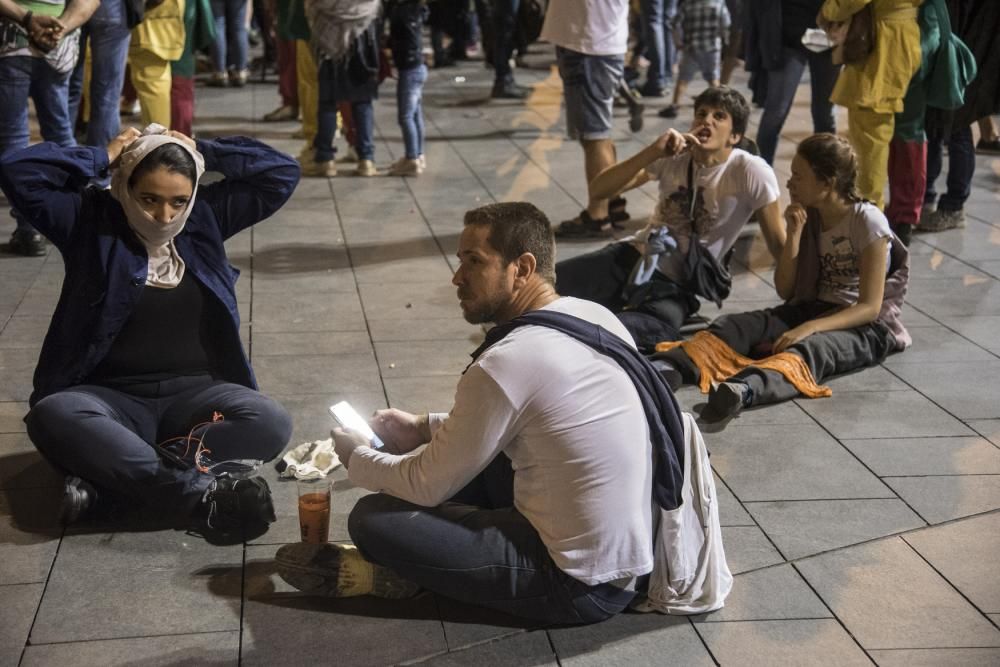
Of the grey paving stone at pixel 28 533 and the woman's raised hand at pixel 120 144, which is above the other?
the woman's raised hand at pixel 120 144

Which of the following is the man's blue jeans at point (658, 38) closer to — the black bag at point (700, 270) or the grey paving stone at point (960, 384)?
the black bag at point (700, 270)

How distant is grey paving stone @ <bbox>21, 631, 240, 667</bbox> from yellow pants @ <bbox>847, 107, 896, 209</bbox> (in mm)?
4683

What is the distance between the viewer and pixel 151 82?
7.89 meters

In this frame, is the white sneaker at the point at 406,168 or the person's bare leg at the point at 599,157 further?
the white sneaker at the point at 406,168

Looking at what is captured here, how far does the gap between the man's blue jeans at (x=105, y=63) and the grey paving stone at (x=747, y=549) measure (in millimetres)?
4273

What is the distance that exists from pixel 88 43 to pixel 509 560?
528 centimetres

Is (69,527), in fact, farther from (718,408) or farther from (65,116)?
(65,116)

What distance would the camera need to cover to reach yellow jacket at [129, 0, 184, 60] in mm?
7758

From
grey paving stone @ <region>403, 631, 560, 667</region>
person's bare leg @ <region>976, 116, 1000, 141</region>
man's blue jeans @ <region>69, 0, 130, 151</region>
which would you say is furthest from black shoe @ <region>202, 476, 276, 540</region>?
person's bare leg @ <region>976, 116, 1000, 141</region>

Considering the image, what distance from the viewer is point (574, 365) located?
322cm

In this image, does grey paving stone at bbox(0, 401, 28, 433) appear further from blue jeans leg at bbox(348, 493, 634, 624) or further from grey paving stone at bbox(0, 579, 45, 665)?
blue jeans leg at bbox(348, 493, 634, 624)

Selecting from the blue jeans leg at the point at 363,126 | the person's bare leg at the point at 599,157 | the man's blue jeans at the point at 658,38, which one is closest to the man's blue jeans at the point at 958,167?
the person's bare leg at the point at 599,157

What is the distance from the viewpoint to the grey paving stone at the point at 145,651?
3.28 metres

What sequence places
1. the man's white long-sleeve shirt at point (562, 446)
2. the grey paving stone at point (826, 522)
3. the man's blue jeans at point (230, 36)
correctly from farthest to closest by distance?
the man's blue jeans at point (230, 36) < the grey paving stone at point (826, 522) < the man's white long-sleeve shirt at point (562, 446)
